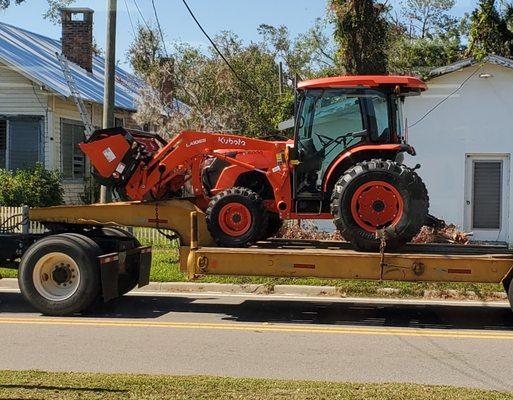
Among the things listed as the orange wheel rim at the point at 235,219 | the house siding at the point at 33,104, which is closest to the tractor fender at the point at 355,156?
the orange wheel rim at the point at 235,219

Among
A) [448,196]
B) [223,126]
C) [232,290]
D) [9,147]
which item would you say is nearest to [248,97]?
[223,126]

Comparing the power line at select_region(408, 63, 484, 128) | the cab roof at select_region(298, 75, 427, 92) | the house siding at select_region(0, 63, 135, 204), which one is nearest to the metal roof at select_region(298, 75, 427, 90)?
the cab roof at select_region(298, 75, 427, 92)

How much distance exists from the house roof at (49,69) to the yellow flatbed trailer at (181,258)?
976 centimetres

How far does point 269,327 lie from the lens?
8.88m

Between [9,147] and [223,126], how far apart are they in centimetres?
752

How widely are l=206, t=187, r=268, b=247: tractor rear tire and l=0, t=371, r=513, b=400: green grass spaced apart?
3.49 m

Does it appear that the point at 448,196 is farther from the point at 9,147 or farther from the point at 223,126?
the point at 9,147

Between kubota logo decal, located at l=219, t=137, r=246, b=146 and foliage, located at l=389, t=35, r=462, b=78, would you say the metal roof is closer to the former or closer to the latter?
kubota logo decal, located at l=219, t=137, r=246, b=146

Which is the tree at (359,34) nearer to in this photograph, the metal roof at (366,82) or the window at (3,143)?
the metal roof at (366,82)

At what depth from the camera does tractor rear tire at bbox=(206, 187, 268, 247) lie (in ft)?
30.8

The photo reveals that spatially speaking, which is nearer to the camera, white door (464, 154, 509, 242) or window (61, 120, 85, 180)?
white door (464, 154, 509, 242)

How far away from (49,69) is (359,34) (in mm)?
9648

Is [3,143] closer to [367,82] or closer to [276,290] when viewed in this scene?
[276,290]

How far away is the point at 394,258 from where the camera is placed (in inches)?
339
